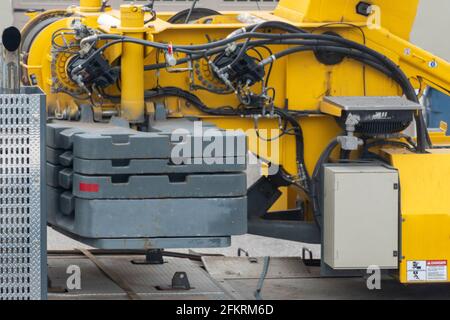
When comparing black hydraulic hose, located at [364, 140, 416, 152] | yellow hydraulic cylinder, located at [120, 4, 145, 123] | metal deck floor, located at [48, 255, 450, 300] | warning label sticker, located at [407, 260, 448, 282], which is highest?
yellow hydraulic cylinder, located at [120, 4, 145, 123]

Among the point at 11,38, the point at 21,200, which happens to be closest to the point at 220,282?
the point at 21,200

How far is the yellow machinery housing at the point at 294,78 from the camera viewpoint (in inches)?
315

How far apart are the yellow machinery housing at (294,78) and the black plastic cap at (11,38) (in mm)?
692

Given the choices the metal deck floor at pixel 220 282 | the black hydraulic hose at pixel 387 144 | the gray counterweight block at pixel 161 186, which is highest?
the black hydraulic hose at pixel 387 144

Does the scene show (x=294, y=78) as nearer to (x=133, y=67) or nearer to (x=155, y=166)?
(x=133, y=67)

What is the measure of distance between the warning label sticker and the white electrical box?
0.13 m

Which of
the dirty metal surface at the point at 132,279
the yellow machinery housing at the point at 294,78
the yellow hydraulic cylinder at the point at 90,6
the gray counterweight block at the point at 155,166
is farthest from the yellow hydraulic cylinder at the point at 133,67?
the dirty metal surface at the point at 132,279

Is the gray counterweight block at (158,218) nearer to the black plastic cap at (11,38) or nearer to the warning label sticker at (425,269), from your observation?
the black plastic cap at (11,38)

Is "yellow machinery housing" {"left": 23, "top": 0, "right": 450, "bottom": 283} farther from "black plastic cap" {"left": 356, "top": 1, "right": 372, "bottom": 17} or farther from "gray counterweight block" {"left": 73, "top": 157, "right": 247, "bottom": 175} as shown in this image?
"gray counterweight block" {"left": 73, "top": 157, "right": 247, "bottom": 175}

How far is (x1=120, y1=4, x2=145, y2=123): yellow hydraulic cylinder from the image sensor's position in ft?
26.4

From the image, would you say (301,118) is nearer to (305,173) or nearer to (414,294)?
(305,173)

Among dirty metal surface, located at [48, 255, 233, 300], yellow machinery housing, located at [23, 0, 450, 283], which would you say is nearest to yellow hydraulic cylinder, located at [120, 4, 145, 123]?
yellow machinery housing, located at [23, 0, 450, 283]
